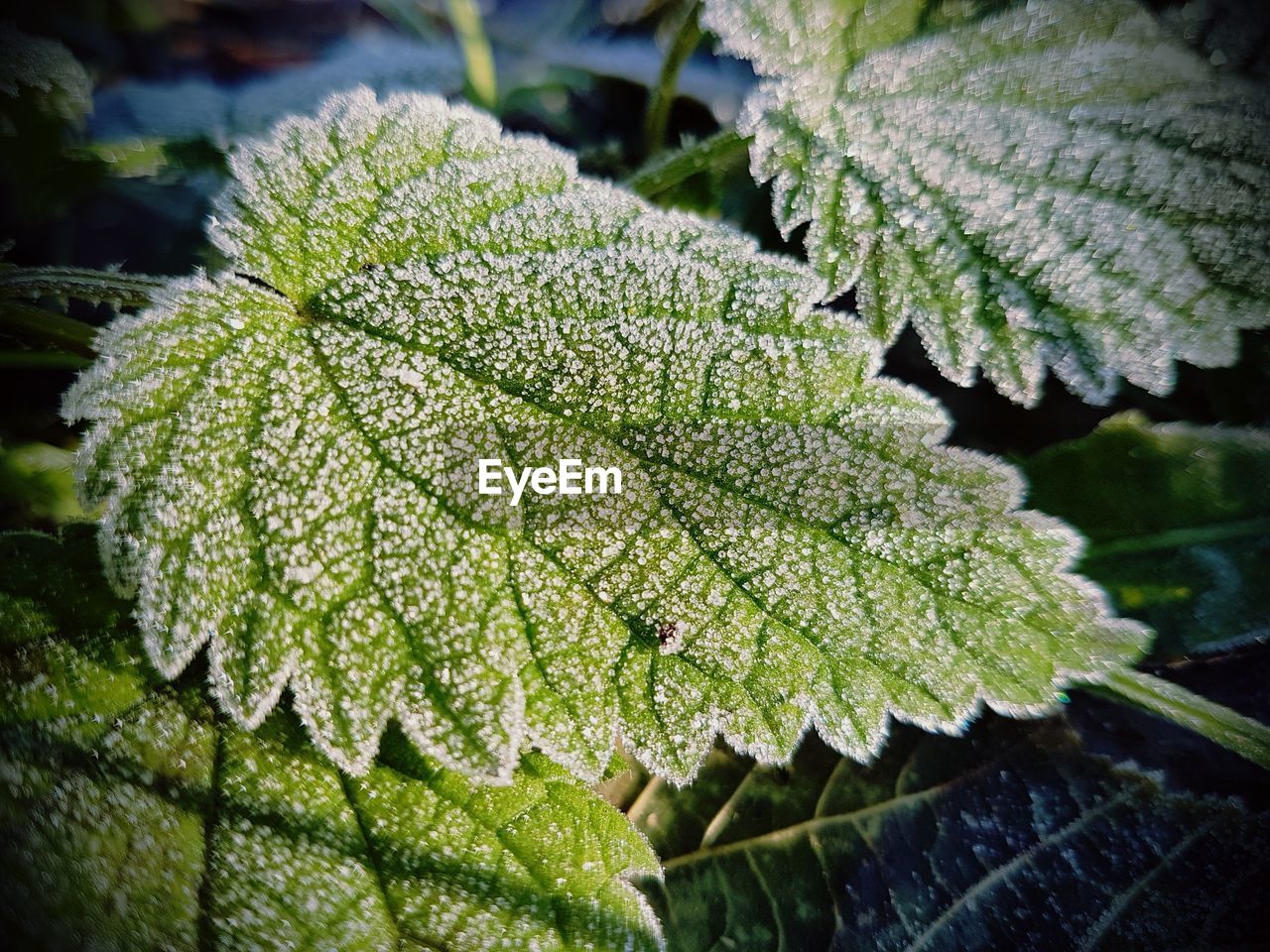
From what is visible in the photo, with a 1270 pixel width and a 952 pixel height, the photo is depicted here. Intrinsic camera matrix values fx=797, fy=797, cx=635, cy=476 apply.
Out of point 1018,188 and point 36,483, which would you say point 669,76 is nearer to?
point 1018,188

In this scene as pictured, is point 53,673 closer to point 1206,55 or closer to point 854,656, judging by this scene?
point 854,656

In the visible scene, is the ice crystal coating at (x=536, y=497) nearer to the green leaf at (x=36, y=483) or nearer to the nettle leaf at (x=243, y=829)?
the nettle leaf at (x=243, y=829)

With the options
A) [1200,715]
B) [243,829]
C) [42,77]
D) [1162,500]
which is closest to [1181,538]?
[1162,500]

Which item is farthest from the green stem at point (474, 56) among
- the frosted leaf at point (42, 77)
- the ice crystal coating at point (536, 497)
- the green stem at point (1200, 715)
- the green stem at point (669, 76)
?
the green stem at point (1200, 715)

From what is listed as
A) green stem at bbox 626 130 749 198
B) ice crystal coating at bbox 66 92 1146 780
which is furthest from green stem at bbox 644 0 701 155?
ice crystal coating at bbox 66 92 1146 780

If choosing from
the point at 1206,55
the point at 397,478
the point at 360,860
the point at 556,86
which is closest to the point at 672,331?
the point at 397,478
